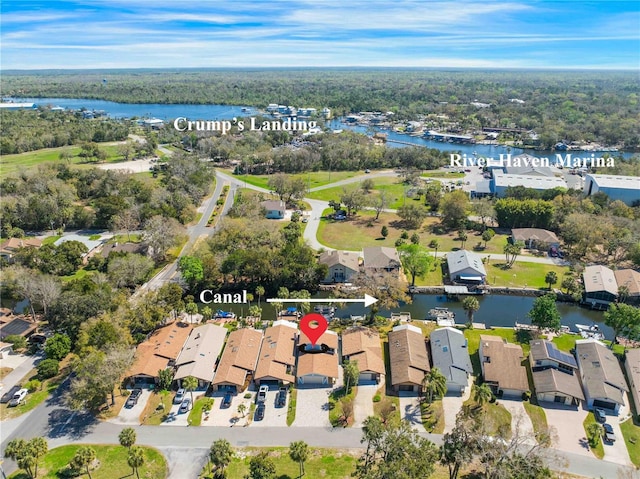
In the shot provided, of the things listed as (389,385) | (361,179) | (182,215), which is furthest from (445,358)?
(361,179)

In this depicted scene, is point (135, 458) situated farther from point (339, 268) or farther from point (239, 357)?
point (339, 268)

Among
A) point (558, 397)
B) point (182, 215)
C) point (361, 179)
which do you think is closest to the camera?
point (558, 397)

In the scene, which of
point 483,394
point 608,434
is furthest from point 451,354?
point 608,434

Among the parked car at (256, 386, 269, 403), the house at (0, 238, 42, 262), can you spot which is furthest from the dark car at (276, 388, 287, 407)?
the house at (0, 238, 42, 262)

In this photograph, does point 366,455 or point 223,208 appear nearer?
point 366,455

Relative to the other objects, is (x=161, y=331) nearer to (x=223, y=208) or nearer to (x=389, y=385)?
Answer: (x=389, y=385)

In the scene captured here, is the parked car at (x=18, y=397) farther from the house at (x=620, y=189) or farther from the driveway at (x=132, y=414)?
the house at (x=620, y=189)

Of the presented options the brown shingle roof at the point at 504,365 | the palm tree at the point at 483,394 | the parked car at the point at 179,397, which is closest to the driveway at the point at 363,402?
the palm tree at the point at 483,394
